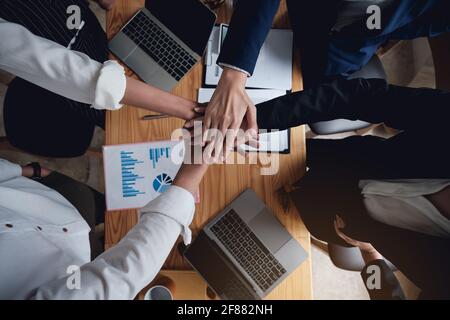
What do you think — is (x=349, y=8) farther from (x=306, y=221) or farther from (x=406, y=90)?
(x=306, y=221)

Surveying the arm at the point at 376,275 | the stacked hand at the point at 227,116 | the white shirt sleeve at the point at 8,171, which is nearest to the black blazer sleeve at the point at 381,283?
the arm at the point at 376,275

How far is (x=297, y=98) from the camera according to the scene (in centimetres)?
107

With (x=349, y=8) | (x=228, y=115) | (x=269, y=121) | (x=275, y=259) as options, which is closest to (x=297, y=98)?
(x=269, y=121)

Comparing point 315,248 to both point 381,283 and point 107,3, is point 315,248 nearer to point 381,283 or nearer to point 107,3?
point 381,283

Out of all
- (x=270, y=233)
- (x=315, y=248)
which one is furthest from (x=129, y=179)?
(x=315, y=248)

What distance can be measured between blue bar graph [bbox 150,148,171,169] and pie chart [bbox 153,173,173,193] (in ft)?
0.13

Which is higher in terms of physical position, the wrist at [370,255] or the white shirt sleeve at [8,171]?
the white shirt sleeve at [8,171]

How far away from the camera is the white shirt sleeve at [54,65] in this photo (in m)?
0.84

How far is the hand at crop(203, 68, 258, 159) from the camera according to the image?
1.03 metres

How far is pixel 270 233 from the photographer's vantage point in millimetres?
1063

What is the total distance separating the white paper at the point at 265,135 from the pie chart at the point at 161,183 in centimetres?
25

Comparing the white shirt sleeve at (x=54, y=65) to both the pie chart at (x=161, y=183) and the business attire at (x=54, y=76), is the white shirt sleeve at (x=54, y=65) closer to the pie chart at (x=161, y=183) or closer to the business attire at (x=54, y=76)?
the business attire at (x=54, y=76)

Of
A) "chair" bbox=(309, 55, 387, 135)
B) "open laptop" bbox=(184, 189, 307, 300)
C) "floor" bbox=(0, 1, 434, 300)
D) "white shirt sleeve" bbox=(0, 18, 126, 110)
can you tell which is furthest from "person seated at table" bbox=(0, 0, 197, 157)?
"chair" bbox=(309, 55, 387, 135)
